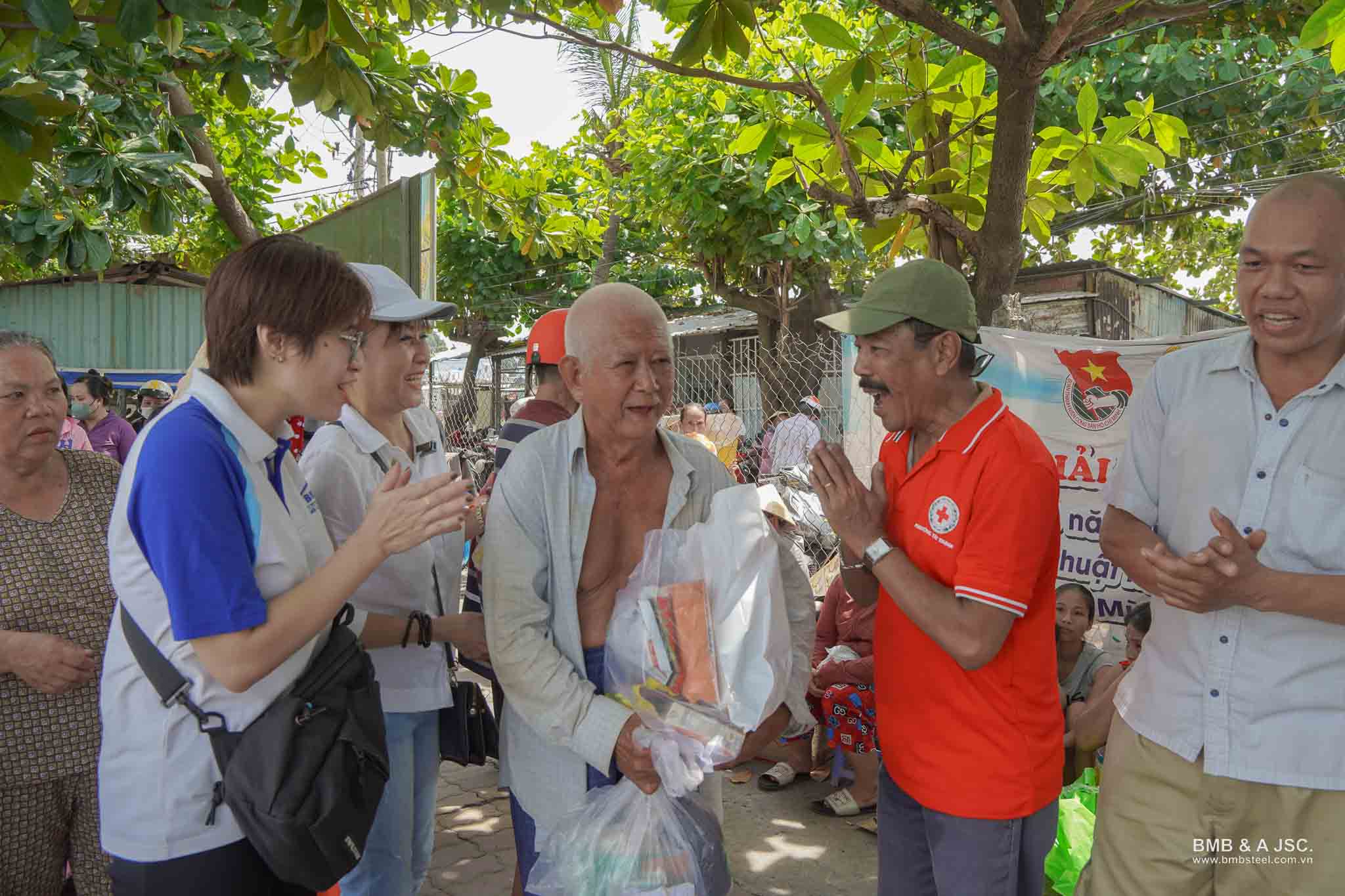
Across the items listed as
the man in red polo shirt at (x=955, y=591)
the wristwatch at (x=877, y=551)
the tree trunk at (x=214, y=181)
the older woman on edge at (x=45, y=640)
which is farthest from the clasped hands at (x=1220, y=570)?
the tree trunk at (x=214, y=181)

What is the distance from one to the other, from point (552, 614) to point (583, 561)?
146mm

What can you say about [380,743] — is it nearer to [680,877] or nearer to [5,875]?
[680,877]

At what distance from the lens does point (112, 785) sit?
1.66 meters

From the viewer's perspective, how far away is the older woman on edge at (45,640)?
7.70 ft

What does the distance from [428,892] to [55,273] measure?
588 inches

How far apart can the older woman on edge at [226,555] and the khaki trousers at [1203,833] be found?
1592 mm

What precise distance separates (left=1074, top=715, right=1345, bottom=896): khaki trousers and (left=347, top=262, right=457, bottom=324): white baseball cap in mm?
2047

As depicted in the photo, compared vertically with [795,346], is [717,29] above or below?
above

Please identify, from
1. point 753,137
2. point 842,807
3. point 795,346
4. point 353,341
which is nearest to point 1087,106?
point 753,137

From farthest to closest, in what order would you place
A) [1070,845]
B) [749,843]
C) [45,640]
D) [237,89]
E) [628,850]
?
[749,843], [237,89], [1070,845], [45,640], [628,850]

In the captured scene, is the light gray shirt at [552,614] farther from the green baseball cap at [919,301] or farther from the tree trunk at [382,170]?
the tree trunk at [382,170]

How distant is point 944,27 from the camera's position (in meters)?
2.97

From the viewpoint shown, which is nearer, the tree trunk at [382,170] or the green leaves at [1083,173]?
the green leaves at [1083,173]

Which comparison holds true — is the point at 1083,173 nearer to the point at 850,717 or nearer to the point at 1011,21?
the point at 1011,21
